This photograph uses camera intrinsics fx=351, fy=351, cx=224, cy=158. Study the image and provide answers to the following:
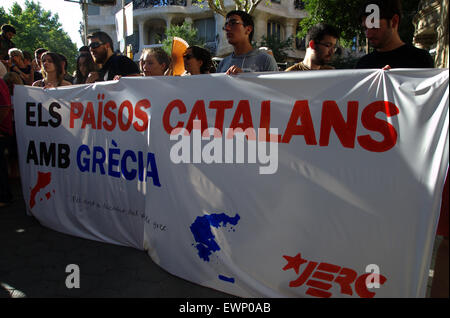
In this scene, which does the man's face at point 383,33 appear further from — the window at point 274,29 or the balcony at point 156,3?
the balcony at point 156,3

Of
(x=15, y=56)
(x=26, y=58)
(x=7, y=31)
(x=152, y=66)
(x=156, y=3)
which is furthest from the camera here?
(x=156, y=3)

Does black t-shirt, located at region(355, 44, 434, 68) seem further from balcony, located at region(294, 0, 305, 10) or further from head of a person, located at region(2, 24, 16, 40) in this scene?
balcony, located at region(294, 0, 305, 10)

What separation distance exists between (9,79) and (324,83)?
4.54m

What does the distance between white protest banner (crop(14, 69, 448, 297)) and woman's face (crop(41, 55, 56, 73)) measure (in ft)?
4.94

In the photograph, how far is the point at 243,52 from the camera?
322 cm

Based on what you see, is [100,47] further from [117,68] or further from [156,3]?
[156,3]

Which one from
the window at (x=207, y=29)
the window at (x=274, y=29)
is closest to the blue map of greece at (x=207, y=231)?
the window at (x=274, y=29)

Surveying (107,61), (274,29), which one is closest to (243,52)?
(107,61)

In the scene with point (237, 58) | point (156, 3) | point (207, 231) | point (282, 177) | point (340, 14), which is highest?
point (156, 3)

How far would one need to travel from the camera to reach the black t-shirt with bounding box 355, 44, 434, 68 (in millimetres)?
2348

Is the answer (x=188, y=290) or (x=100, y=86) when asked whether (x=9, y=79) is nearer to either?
(x=100, y=86)

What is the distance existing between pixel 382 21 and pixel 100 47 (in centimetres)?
288
